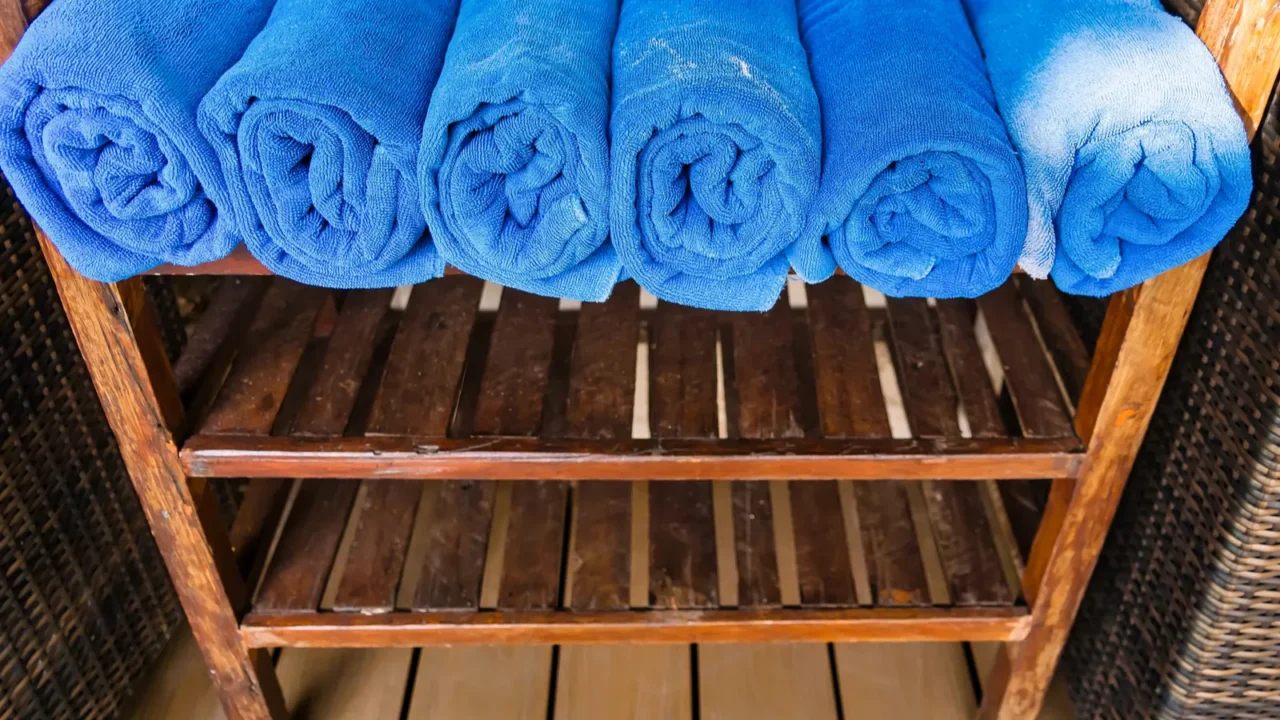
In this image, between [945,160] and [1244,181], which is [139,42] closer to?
[945,160]

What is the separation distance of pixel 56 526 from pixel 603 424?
1.99 ft

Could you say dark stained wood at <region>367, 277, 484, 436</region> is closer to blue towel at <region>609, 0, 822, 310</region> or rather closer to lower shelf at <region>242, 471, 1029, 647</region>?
lower shelf at <region>242, 471, 1029, 647</region>

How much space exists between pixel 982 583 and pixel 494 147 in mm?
755

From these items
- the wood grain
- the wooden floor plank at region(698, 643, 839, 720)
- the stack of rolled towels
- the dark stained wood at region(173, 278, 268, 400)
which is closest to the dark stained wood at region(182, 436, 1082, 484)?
the wood grain

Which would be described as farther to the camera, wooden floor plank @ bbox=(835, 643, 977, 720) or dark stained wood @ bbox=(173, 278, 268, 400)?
wooden floor plank @ bbox=(835, 643, 977, 720)

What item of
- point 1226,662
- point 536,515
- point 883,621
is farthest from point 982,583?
point 536,515

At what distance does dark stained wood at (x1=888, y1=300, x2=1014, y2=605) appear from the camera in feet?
3.59

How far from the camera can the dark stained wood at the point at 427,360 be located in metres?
1.05

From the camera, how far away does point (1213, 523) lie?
0.99m

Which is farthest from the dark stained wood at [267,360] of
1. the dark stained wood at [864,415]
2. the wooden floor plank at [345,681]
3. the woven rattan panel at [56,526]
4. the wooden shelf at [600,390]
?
the dark stained wood at [864,415]

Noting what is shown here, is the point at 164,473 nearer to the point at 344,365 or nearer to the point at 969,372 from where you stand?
the point at 344,365

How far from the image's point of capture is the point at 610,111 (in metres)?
0.76

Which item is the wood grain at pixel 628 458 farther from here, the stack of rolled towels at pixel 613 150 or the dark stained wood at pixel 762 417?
the stack of rolled towels at pixel 613 150

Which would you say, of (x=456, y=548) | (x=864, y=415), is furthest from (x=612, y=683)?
(x=864, y=415)
